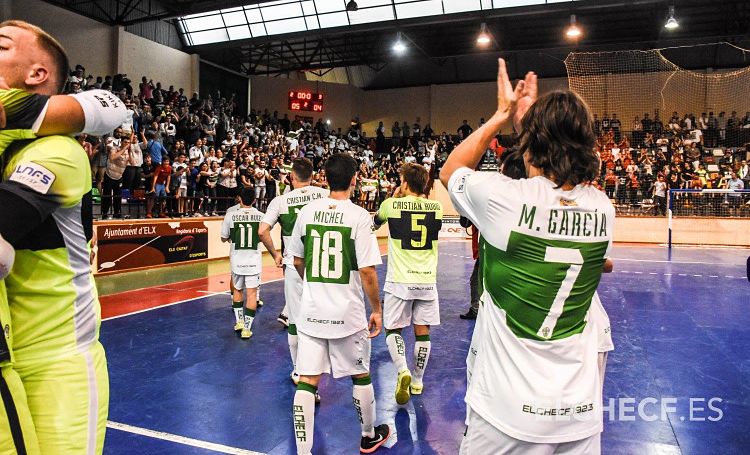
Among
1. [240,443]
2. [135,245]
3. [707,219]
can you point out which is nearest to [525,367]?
[240,443]

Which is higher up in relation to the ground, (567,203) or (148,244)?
(567,203)

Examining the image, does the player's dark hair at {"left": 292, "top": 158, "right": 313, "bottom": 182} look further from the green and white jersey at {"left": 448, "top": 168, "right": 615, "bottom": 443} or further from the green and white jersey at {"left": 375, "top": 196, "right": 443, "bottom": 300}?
the green and white jersey at {"left": 448, "top": 168, "right": 615, "bottom": 443}

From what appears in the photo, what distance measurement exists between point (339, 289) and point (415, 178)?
1841 mm

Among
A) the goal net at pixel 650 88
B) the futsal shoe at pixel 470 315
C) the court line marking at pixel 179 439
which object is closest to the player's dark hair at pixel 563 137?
the court line marking at pixel 179 439

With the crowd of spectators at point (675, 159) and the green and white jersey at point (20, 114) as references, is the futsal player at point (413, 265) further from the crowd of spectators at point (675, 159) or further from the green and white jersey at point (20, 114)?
the crowd of spectators at point (675, 159)

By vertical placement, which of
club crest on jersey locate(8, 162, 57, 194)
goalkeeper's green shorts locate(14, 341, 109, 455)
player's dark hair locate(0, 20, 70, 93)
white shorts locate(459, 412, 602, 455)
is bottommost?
white shorts locate(459, 412, 602, 455)

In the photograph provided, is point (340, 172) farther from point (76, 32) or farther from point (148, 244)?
point (76, 32)

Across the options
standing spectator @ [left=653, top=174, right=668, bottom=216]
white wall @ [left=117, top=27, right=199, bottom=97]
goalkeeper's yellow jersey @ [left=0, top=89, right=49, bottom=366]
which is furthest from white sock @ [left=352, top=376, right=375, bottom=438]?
white wall @ [left=117, top=27, right=199, bottom=97]

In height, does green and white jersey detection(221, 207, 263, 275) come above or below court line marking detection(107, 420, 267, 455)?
above

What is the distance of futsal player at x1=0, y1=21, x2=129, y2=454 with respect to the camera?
4.86 ft

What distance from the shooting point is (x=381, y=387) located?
504 cm

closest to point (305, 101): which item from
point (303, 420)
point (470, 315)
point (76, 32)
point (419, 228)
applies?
point (76, 32)

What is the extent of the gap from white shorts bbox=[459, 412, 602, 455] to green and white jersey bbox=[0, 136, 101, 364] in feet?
4.46

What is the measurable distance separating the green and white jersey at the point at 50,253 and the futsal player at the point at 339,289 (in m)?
1.91
